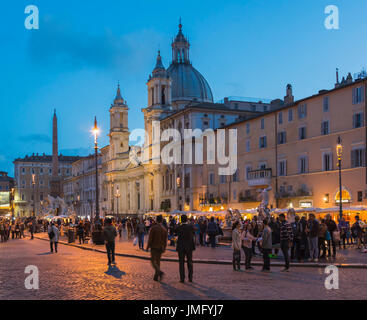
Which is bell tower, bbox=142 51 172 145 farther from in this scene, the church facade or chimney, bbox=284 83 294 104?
chimney, bbox=284 83 294 104

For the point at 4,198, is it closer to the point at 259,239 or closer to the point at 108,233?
the point at 108,233

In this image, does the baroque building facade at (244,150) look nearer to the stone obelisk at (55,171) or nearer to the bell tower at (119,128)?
the bell tower at (119,128)

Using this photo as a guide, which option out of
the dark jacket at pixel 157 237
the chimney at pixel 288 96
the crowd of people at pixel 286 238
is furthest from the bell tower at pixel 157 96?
the dark jacket at pixel 157 237

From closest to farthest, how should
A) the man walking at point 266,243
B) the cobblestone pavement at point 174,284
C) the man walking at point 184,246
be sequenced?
the cobblestone pavement at point 174,284 → the man walking at point 184,246 → the man walking at point 266,243

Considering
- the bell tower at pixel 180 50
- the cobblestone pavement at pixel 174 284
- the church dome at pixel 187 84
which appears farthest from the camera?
the bell tower at pixel 180 50

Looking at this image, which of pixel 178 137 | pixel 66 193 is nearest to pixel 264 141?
pixel 178 137

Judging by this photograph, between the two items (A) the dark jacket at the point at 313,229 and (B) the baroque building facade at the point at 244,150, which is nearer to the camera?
(A) the dark jacket at the point at 313,229

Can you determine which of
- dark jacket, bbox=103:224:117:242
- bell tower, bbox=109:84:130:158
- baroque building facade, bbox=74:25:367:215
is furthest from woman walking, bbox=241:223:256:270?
bell tower, bbox=109:84:130:158

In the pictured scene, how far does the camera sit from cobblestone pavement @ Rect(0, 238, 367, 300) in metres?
11.5

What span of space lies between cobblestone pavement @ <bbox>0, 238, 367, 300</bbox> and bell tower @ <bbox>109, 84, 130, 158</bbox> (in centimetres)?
8973

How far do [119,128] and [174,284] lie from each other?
95197mm

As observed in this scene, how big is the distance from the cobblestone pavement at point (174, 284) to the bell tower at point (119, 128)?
8973 cm

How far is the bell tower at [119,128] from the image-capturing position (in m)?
107
